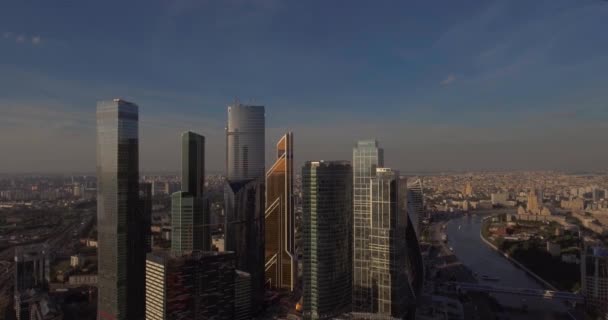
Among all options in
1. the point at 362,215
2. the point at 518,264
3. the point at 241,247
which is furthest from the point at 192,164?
the point at 518,264

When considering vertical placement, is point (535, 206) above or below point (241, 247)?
above

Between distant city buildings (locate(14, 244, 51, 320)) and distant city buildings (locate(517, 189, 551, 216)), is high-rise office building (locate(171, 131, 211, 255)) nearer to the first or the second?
distant city buildings (locate(14, 244, 51, 320))

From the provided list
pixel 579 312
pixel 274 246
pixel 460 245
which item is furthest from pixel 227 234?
pixel 460 245

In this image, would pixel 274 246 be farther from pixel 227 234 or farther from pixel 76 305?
pixel 76 305

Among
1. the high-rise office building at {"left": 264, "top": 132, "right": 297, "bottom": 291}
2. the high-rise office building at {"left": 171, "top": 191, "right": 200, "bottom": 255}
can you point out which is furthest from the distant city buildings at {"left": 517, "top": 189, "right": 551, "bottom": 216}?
the high-rise office building at {"left": 171, "top": 191, "right": 200, "bottom": 255}

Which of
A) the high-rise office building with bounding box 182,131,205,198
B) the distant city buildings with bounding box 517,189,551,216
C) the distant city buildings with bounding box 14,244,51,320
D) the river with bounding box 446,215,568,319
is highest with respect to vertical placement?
the high-rise office building with bounding box 182,131,205,198

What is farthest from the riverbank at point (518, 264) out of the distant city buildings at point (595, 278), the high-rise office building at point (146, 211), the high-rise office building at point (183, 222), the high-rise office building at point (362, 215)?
the high-rise office building at point (146, 211)

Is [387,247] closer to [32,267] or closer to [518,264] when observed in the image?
[518,264]
